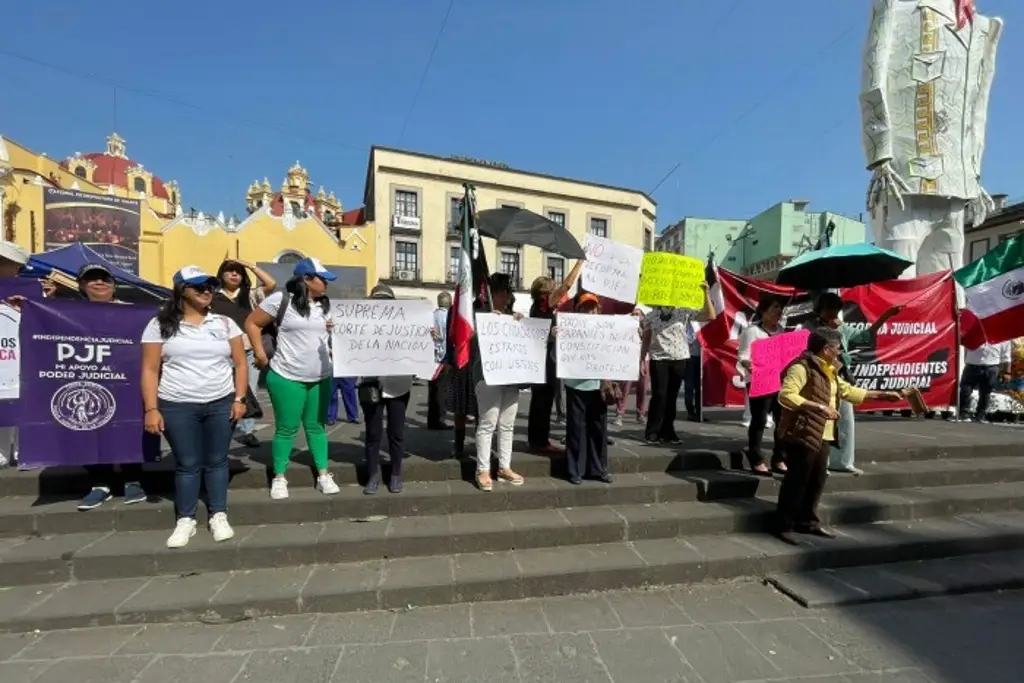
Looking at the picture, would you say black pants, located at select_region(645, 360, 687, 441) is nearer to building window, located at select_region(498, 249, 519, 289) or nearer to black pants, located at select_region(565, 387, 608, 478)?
black pants, located at select_region(565, 387, 608, 478)

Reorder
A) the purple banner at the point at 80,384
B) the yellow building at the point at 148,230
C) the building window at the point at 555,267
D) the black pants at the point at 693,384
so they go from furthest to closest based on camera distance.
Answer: the building window at the point at 555,267 < the yellow building at the point at 148,230 < the black pants at the point at 693,384 < the purple banner at the point at 80,384

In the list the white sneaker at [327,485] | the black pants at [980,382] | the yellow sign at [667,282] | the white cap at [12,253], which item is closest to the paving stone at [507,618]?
the white sneaker at [327,485]

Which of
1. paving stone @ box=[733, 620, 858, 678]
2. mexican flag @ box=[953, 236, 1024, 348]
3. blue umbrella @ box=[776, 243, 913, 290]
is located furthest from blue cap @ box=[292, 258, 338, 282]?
mexican flag @ box=[953, 236, 1024, 348]

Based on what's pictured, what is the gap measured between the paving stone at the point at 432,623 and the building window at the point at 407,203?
35.6m

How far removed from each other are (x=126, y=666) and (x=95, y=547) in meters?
1.17

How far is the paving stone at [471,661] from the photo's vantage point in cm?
246

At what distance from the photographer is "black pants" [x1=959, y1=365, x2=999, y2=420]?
788 centimetres

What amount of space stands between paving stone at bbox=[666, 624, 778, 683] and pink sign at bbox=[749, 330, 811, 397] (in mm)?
2334

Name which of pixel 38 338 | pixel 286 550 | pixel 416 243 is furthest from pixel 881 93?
pixel 416 243

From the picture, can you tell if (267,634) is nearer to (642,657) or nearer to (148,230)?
(642,657)

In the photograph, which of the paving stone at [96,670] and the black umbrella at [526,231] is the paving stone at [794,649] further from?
the paving stone at [96,670]

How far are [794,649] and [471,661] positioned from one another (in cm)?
172

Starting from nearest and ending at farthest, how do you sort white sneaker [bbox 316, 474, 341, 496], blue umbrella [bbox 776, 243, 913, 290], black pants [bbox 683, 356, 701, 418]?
white sneaker [bbox 316, 474, 341, 496] < blue umbrella [bbox 776, 243, 913, 290] < black pants [bbox 683, 356, 701, 418]

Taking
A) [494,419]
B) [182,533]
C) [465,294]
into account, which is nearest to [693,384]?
[494,419]
